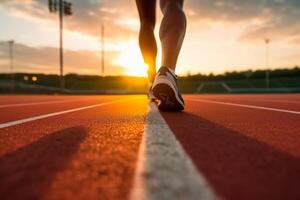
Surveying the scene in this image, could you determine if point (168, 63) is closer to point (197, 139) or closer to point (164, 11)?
point (164, 11)

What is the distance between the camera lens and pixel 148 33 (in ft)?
14.9

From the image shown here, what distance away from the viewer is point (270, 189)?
908mm

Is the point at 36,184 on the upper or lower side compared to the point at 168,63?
lower

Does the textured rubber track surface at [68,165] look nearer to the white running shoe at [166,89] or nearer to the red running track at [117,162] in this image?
the red running track at [117,162]

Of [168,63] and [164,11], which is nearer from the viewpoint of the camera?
[168,63]

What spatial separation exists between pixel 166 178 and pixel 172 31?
8.56ft

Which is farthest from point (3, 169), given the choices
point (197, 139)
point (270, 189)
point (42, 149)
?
point (197, 139)

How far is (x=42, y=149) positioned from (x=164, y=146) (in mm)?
463

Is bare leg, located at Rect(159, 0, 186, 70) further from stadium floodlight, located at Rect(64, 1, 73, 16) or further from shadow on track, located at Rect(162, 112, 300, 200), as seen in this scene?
stadium floodlight, located at Rect(64, 1, 73, 16)

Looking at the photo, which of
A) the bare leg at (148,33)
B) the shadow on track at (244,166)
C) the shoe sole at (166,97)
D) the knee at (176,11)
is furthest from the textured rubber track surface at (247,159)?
the bare leg at (148,33)

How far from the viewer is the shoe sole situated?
9.89ft

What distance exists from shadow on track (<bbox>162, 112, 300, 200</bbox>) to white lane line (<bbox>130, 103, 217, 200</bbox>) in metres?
0.05

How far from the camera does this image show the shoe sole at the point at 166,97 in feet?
9.89

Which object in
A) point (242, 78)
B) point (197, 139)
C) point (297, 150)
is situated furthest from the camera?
point (242, 78)
